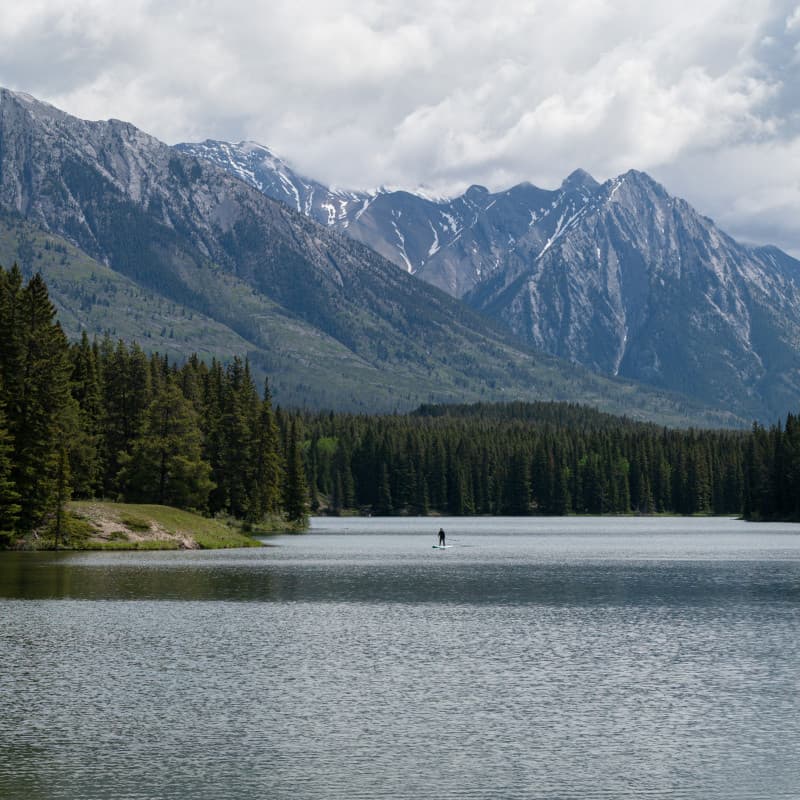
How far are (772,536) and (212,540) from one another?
85.5 metres

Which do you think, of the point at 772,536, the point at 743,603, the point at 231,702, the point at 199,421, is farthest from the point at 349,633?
the point at 772,536

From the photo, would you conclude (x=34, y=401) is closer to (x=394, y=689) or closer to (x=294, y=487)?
(x=294, y=487)

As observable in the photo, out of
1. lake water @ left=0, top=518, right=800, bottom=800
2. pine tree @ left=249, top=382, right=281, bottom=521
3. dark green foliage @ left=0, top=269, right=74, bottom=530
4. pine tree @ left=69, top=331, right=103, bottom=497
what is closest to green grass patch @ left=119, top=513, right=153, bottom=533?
dark green foliage @ left=0, top=269, right=74, bottom=530

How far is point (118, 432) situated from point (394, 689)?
11797 cm

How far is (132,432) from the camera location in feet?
498

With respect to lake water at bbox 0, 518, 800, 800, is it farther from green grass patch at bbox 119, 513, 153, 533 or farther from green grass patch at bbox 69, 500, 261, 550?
green grass patch at bbox 119, 513, 153, 533

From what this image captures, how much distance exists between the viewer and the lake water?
89.6ft

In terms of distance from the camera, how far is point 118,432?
5950 inches

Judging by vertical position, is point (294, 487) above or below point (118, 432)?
below

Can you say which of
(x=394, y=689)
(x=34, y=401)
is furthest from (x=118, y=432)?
(x=394, y=689)

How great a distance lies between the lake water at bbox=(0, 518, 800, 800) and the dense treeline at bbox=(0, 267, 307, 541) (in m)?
31.9

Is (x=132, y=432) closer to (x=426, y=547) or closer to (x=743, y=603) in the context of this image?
(x=426, y=547)

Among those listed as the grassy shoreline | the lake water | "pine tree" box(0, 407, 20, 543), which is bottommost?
the lake water

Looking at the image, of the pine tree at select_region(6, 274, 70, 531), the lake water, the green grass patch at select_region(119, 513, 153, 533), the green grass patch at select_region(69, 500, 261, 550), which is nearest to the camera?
the lake water
